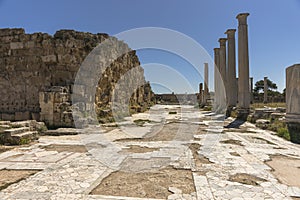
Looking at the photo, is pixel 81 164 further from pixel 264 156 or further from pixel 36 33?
pixel 36 33

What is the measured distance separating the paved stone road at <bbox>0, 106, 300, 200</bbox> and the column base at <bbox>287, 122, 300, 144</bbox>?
545 mm

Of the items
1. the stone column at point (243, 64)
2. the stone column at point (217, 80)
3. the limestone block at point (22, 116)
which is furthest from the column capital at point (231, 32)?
the limestone block at point (22, 116)

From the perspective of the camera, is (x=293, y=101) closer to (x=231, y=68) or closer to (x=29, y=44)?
(x=231, y=68)

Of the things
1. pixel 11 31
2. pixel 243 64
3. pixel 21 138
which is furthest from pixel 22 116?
pixel 243 64

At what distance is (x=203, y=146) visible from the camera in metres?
6.41

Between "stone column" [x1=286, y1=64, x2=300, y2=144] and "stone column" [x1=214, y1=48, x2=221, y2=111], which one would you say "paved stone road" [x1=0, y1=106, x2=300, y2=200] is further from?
"stone column" [x1=214, y1=48, x2=221, y2=111]

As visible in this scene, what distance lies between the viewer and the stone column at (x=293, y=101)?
26.3 ft

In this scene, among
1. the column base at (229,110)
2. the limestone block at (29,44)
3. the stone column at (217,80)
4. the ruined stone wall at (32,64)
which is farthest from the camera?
the stone column at (217,80)

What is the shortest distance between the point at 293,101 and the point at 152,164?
6.57 metres

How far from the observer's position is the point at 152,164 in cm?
464

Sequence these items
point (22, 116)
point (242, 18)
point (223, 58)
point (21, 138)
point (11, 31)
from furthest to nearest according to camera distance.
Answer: point (223, 58) < point (242, 18) < point (11, 31) < point (22, 116) < point (21, 138)

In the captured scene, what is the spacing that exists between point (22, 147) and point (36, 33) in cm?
666

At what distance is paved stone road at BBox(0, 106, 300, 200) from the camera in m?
3.24

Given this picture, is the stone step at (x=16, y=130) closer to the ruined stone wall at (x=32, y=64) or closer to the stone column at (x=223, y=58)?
the ruined stone wall at (x=32, y=64)
